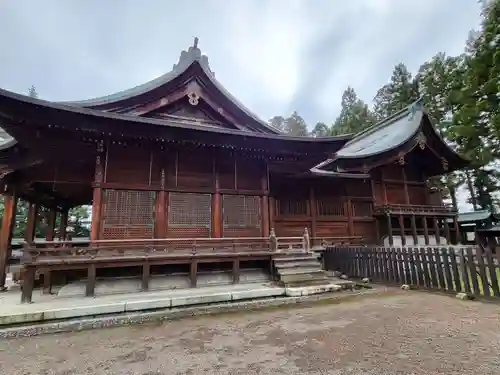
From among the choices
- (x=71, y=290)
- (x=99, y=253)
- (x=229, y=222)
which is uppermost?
(x=229, y=222)

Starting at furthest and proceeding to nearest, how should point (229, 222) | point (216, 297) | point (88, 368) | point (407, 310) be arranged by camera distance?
point (229, 222) < point (216, 297) < point (407, 310) < point (88, 368)

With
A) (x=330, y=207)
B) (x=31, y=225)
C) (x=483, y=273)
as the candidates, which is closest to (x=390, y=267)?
(x=483, y=273)

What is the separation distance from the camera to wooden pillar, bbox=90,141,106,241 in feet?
25.8

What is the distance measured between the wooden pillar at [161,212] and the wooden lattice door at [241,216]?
1878 mm

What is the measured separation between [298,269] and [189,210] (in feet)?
12.6

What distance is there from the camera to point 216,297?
268 inches

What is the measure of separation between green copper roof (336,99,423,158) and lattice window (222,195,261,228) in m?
6.55

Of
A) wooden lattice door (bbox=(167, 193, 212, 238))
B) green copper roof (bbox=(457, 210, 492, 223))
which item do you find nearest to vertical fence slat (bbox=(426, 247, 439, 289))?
wooden lattice door (bbox=(167, 193, 212, 238))

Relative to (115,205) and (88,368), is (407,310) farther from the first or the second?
(115,205)

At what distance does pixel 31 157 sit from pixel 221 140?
5.85m

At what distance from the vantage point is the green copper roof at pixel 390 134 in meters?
17.4

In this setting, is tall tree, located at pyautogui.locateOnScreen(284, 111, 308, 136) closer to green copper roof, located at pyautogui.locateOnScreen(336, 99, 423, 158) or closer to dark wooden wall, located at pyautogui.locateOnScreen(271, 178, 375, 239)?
green copper roof, located at pyautogui.locateOnScreen(336, 99, 423, 158)

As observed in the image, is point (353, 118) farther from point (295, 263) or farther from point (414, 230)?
point (295, 263)

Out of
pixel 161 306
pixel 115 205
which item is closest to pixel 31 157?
pixel 115 205
